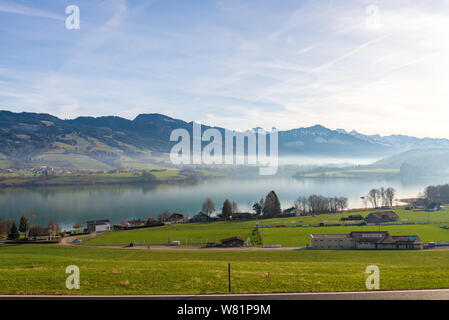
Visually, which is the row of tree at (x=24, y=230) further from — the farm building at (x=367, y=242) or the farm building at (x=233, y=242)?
the farm building at (x=367, y=242)

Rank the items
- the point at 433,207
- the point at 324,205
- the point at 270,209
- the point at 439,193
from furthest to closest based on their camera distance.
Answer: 1. the point at 439,193
2. the point at 324,205
3. the point at 433,207
4. the point at 270,209

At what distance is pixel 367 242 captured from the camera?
38.4m

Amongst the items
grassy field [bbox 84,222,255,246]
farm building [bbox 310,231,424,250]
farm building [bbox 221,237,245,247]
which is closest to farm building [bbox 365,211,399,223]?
farm building [bbox 310,231,424,250]

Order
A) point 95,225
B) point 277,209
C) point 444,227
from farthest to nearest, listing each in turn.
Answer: point 277,209 < point 95,225 < point 444,227

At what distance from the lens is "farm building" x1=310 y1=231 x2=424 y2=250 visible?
125ft

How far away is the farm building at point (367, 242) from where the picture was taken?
3800 cm

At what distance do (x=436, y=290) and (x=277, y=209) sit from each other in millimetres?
65051

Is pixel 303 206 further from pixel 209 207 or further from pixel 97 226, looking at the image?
pixel 97 226

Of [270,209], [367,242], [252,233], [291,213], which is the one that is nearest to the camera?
[367,242]

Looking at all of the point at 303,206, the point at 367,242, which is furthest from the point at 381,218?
the point at 367,242

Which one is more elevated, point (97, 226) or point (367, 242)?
point (367, 242)
